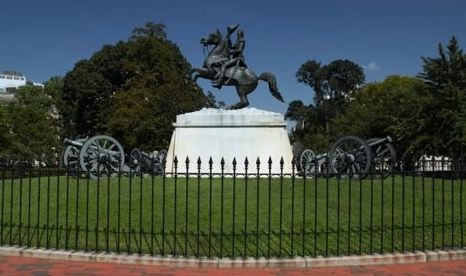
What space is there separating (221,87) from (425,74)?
1483 centimetres

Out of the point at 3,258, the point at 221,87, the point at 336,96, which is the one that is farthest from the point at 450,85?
the point at 336,96

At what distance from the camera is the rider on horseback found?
17359 mm

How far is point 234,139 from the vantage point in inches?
666

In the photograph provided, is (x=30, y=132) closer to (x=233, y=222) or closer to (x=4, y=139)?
(x=4, y=139)

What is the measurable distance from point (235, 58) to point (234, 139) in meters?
2.69

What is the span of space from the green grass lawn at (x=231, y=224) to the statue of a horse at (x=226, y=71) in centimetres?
567

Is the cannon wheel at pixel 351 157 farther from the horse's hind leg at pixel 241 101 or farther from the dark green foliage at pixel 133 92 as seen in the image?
the dark green foliage at pixel 133 92

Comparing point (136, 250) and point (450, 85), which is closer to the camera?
point (136, 250)

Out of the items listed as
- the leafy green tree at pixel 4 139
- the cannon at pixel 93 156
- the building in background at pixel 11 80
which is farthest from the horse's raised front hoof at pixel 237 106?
the building in background at pixel 11 80

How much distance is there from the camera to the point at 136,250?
26.3ft

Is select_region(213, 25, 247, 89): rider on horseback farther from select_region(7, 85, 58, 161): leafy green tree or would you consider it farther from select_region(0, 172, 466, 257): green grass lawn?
select_region(7, 85, 58, 161): leafy green tree

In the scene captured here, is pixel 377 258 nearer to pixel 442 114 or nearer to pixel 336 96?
pixel 442 114

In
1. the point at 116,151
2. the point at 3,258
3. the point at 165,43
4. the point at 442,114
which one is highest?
the point at 165,43

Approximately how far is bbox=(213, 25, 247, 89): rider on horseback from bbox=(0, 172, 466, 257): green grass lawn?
5.58m
